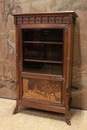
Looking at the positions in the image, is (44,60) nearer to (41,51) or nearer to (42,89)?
(41,51)

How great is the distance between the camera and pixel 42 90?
2.53 m

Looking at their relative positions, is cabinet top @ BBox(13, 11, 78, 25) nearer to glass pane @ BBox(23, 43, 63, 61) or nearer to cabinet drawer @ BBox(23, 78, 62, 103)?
glass pane @ BBox(23, 43, 63, 61)

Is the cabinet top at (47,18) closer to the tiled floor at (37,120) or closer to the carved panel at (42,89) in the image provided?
the carved panel at (42,89)

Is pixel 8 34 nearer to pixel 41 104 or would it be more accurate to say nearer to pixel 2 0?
pixel 2 0

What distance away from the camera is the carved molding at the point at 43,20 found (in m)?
2.19

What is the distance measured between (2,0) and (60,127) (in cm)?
249

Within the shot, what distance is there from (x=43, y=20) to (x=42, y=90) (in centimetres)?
111

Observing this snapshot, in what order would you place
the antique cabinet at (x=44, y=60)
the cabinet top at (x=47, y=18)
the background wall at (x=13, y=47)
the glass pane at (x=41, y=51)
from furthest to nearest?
the background wall at (x=13, y=47) → the glass pane at (x=41, y=51) → the antique cabinet at (x=44, y=60) → the cabinet top at (x=47, y=18)

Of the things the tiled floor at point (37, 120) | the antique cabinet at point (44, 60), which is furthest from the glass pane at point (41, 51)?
the tiled floor at point (37, 120)

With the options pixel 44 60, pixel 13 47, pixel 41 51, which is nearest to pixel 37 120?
pixel 44 60

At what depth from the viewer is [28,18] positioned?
2361mm

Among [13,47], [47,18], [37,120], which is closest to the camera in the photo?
[47,18]

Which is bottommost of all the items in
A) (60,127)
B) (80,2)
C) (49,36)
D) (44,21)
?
(60,127)

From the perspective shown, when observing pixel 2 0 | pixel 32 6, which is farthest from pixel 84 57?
pixel 2 0
